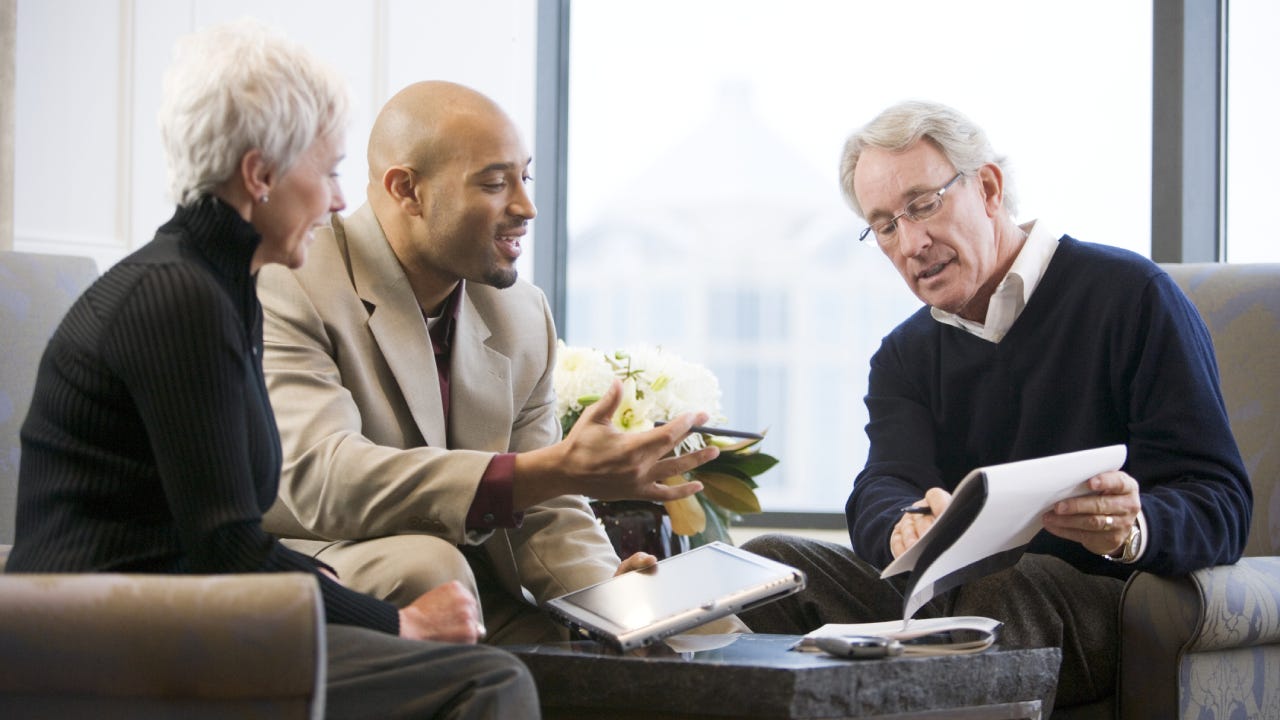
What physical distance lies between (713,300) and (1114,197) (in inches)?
42.0

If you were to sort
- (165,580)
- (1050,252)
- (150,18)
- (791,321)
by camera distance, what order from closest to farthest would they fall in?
(165,580)
(1050,252)
(150,18)
(791,321)

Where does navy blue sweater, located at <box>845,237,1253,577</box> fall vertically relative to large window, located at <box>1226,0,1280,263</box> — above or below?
below

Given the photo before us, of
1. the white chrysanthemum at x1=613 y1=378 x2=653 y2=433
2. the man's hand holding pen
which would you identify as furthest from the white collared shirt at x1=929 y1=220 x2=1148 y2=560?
the white chrysanthemum at x1=613 y1=378 x2=653 y2=433

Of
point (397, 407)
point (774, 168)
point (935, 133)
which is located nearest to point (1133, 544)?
point (935, 133)

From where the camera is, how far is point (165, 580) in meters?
1.04

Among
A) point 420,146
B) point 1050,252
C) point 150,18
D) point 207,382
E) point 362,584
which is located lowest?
point 362,584

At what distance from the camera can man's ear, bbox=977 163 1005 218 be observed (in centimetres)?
201

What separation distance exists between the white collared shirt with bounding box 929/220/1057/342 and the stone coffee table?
0.75 metres

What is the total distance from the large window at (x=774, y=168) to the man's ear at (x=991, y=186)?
3.74ft

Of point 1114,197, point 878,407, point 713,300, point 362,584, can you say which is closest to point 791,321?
point 713,300

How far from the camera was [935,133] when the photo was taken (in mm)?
1984

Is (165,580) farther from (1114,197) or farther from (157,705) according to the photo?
(1114,197)

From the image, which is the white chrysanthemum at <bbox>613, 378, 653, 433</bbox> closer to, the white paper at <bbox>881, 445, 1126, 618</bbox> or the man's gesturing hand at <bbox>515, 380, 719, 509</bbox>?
the man's gesturing hand at <bbox>515, 380, 719, 509</bbox>

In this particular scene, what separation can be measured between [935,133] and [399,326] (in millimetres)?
921
